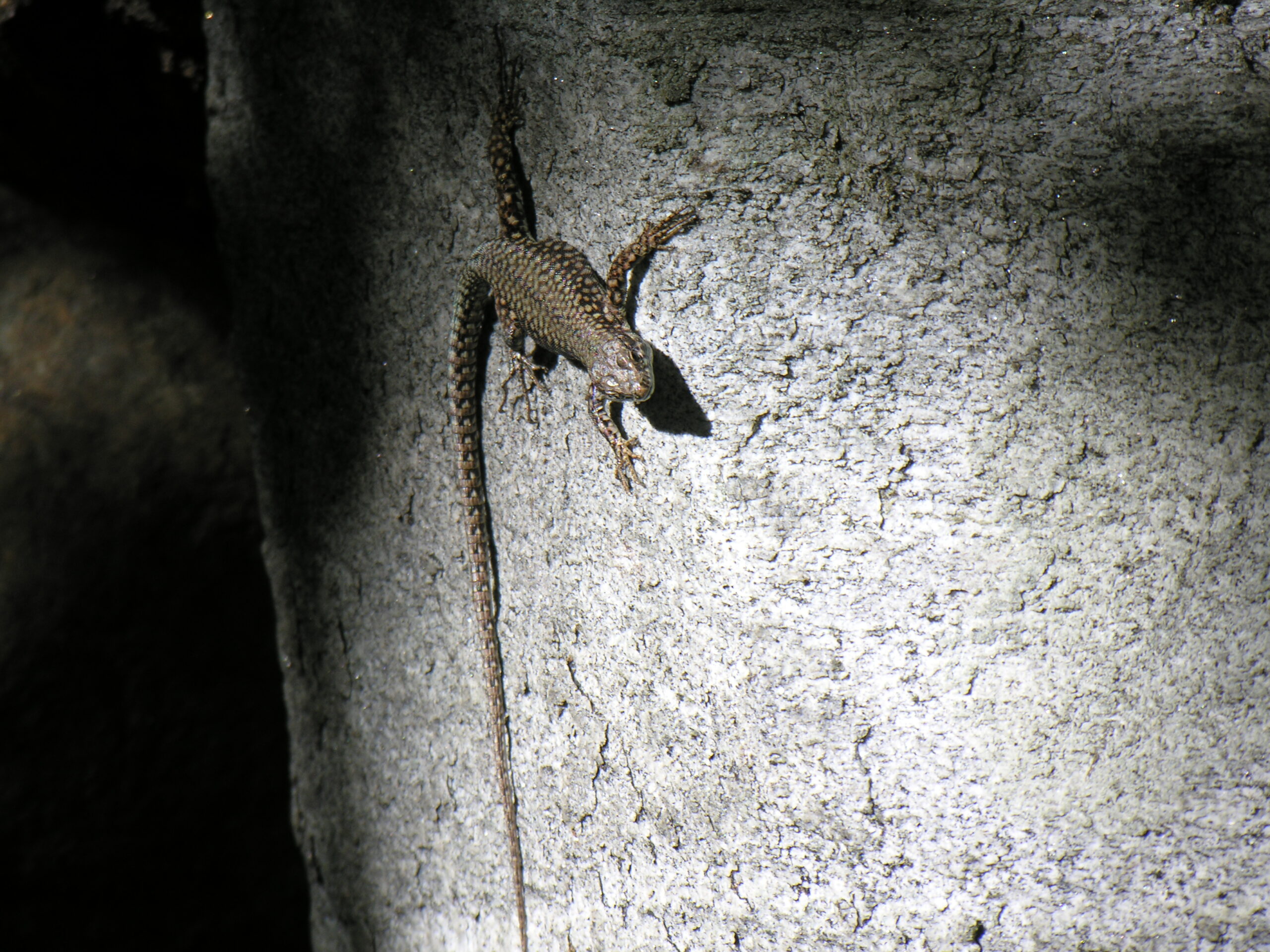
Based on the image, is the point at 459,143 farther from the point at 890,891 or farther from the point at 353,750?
the point at 890,891

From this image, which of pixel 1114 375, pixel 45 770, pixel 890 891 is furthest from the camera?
pixel 45 770

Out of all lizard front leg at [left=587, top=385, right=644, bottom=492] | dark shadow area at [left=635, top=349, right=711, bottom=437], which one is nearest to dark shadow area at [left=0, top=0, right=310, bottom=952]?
lizard front leg at [left=587, top=385, right=644, bottom=492]

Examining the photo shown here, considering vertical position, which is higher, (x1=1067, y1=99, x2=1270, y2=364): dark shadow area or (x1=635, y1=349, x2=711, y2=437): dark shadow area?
(x1=1067, y1=99, x2=1270, y2=364): dark shadow area

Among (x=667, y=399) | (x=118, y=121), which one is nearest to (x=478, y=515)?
(x=667, y=399)

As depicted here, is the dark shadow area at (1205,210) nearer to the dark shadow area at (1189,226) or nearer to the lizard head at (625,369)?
the dark shadow area at (1189,226)

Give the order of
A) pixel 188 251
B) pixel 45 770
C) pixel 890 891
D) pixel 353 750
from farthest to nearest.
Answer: pixel 188 251
pixel 45 770
pixel 353 750
pixel 890 891

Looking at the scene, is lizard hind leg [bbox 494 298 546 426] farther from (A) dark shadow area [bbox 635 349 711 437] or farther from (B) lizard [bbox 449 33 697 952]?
(A) dark shadow area [bbox 635 349 711 437]

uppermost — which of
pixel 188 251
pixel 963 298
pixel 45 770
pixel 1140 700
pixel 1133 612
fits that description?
pixel 188 251

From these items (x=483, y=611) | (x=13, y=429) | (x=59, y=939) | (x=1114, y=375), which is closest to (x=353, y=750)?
(x=483, y=611)

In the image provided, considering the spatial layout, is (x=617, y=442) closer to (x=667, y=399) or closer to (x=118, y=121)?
(x=667, y=399)
